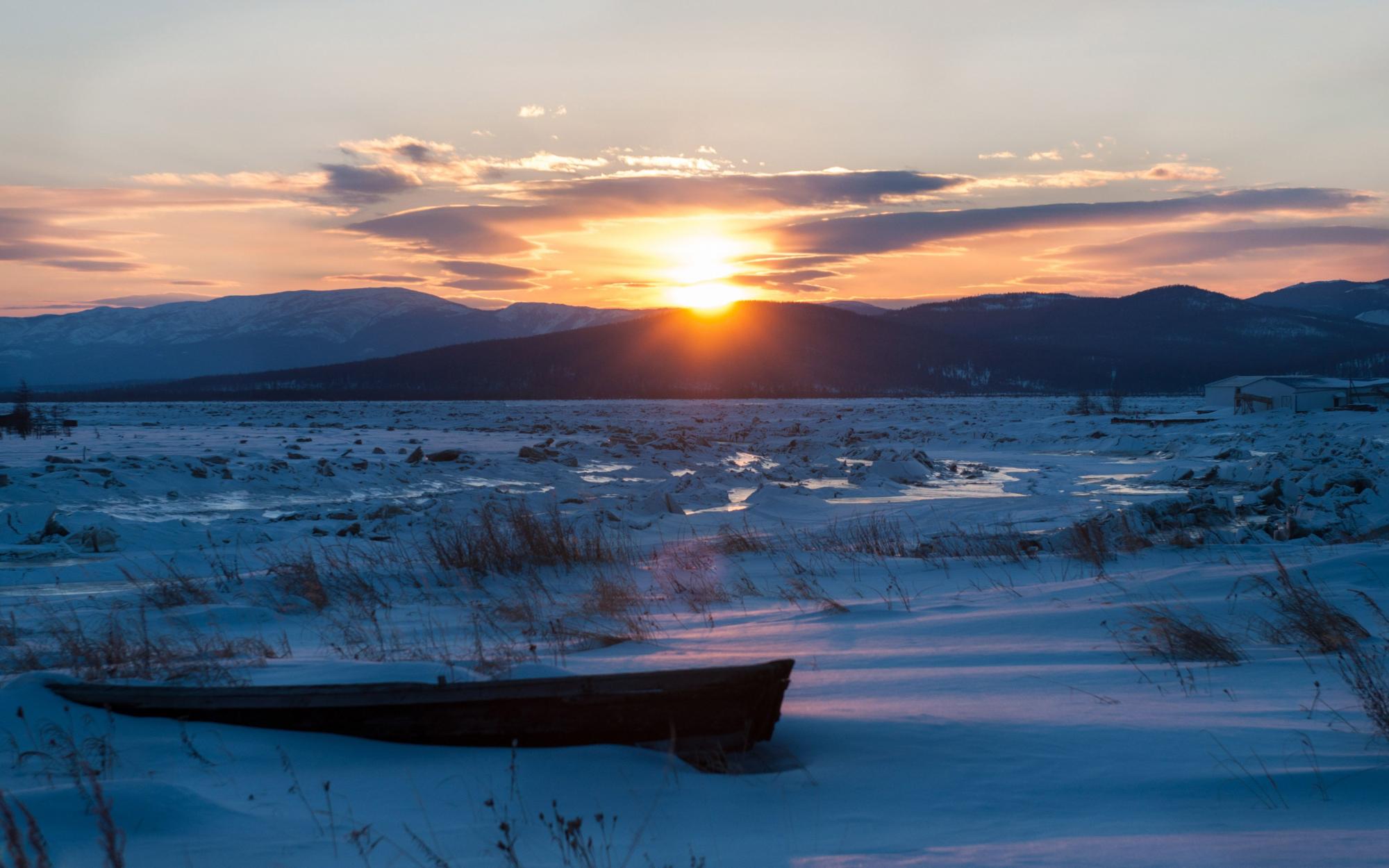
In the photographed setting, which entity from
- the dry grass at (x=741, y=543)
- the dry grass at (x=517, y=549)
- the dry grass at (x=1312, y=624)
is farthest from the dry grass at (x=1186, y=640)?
the dry grass at (x=517, y=549)

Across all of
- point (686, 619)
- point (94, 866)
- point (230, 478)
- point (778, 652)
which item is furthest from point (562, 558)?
point (230, 478)

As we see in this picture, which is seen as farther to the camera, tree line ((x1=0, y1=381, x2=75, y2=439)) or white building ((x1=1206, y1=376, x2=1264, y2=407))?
white building ((x1=1206, y1=376, x2=1264, y2=407))

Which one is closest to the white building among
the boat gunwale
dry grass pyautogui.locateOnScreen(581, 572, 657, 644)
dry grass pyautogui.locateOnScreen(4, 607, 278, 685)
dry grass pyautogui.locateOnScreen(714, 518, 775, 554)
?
dry grass pyautogui.locateOnScreen(714, 518, 775, 554)

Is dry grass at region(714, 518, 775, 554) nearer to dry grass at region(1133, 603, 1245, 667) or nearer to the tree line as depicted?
dry grass at region(1133, 603, 1245, 667)

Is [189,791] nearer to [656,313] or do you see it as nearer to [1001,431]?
[1001,431]

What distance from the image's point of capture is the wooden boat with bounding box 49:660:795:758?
12.5ft

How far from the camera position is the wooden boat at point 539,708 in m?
3.80

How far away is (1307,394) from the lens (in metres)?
48.2

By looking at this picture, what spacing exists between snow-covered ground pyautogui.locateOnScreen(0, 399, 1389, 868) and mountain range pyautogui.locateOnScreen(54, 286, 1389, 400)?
3650 inches

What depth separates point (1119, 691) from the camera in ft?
15.7

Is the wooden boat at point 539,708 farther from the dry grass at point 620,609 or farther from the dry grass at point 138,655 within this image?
the dry grass at point 620,609

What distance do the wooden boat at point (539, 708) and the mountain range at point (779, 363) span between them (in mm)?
100238

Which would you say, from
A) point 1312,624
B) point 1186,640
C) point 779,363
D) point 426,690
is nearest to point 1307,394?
point 1312,624

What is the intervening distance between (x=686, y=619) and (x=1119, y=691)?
3.49 m
